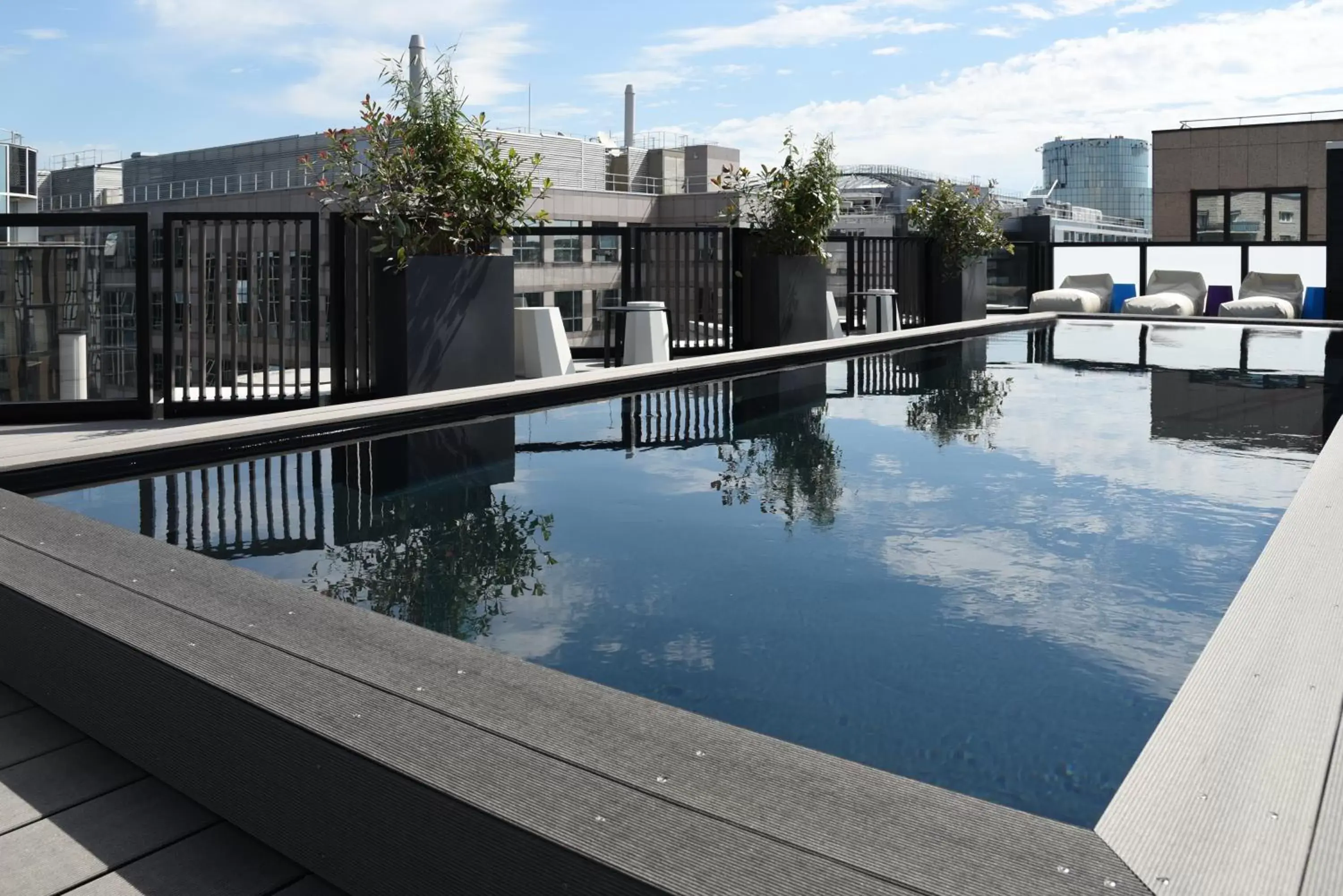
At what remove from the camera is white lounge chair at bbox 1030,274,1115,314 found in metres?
17.1

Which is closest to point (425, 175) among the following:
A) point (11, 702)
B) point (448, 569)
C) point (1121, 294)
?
point (448, 569)

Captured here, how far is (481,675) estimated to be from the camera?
1931 mm

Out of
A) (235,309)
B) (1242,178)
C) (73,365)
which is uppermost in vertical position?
(1242,178)

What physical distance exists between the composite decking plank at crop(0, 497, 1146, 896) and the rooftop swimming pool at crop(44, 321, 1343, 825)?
0.62 metres

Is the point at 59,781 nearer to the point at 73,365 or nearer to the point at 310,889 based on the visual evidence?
the point at 310,889

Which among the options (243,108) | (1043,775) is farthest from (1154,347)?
(243,108)

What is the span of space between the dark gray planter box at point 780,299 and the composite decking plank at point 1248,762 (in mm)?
8036

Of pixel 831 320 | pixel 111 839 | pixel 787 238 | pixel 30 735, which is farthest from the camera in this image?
pixel 831 320

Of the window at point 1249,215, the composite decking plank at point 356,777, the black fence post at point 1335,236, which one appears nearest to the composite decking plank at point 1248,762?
the composite decking plank at point 356,777

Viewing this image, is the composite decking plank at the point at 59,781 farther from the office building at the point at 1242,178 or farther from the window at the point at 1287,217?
the window at the point at 1287,217

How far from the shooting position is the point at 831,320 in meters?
11.6

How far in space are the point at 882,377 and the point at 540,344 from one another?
2.63m

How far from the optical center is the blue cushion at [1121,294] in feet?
59.6

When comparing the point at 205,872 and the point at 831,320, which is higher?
the point at 831,320
